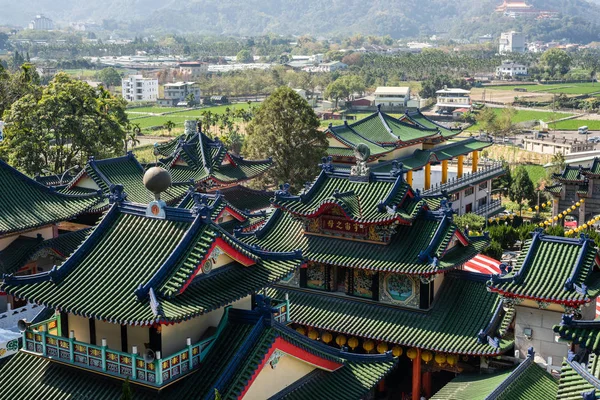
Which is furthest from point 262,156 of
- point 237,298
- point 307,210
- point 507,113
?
point 507,113

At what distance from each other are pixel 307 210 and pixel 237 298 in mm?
10624

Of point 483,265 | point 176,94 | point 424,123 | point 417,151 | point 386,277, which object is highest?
point 386,277

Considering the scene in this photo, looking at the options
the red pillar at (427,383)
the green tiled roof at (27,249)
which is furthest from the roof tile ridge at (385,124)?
the red pillar at (427,383)

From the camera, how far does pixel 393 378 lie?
28.1 m

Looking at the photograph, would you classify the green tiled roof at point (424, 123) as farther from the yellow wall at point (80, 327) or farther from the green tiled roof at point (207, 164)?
the yellow wall at point (80, 327)

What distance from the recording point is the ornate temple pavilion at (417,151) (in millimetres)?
55500

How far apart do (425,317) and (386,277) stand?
2.01m

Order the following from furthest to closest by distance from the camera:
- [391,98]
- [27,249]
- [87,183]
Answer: [391,98] < [87,183] < [27,249]

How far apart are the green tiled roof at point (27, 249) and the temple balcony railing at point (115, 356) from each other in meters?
9.84

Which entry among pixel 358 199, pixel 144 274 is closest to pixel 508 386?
pixel 358 199

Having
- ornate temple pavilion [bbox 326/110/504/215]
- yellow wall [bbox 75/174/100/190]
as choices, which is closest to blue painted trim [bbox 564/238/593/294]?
yellow wall [bbox 75/174/100/190]

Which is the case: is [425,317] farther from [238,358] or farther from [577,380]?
[238,358]

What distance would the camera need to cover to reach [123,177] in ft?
125

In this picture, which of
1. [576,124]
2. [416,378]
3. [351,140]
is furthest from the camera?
[576,124]
